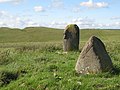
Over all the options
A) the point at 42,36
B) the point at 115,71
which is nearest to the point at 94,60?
the point at 115,71

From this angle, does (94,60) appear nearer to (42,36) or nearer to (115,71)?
(115,71)

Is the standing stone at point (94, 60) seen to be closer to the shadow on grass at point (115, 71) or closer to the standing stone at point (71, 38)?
the shadow on grass at point (115, 71)

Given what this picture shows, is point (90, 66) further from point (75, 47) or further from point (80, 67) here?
point (75, 47)

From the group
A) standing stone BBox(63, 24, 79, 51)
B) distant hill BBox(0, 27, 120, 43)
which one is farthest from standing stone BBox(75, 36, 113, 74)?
distant hill BBox(0, 27, 120, 43)

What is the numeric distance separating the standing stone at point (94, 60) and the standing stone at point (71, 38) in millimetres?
11438

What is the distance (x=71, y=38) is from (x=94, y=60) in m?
12.7

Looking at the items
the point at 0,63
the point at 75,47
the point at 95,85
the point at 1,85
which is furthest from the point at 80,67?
the point at 75,47

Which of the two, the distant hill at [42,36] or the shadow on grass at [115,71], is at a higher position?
the shadow on grass at [115,71]

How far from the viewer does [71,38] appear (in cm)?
3025

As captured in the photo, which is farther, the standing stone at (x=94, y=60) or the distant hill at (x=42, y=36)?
the distant hill at (x=42, y=36)

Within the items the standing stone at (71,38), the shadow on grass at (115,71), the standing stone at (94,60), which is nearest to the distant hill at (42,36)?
the standing stone at (71,38)

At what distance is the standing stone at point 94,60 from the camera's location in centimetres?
1747

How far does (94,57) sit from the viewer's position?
17.7 m

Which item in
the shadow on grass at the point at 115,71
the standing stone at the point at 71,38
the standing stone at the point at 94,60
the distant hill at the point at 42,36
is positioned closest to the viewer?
the shadow on grass at the point at 115,71
